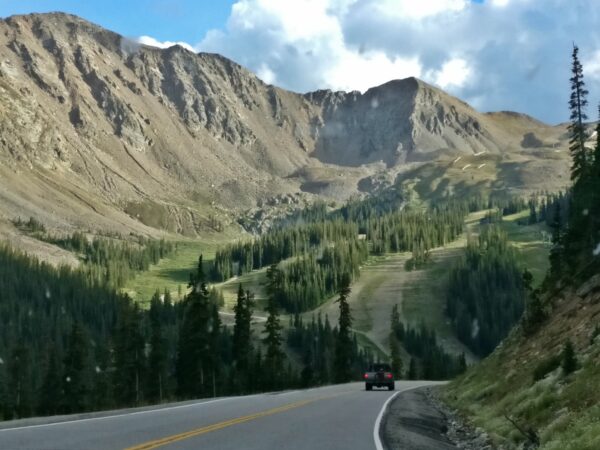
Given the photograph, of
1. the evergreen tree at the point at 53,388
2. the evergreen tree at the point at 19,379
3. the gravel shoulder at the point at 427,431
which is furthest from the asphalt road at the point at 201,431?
the evergreen tree at the point at 19,379

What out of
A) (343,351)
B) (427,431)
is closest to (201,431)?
(427,431)

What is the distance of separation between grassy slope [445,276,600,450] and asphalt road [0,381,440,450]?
15.8 ft

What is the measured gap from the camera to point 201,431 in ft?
61.9

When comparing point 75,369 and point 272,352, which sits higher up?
point 272,352

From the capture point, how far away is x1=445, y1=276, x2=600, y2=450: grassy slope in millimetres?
16953

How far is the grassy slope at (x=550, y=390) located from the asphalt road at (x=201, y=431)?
15.8ft

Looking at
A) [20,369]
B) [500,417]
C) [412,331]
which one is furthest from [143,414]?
[412,331]

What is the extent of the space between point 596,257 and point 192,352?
39.5 metres

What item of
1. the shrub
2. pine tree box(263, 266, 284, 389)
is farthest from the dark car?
the shrub

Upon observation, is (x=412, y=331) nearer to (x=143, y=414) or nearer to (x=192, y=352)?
(x=192, y=352)

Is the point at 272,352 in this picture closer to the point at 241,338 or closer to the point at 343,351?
the point at 241,338

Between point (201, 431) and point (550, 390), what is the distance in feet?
39.7

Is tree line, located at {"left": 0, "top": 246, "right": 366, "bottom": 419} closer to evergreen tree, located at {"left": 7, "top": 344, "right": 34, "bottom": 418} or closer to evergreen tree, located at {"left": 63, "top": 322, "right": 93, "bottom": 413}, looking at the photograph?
evergreen tree, located at {"left": 63, "top": 322, "right": 93, "bottom": 413}

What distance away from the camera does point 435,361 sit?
140250mm
